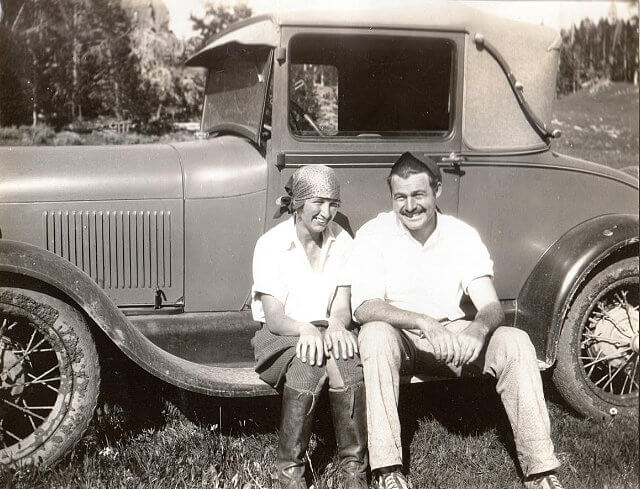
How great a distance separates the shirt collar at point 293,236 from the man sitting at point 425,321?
0.13 meters

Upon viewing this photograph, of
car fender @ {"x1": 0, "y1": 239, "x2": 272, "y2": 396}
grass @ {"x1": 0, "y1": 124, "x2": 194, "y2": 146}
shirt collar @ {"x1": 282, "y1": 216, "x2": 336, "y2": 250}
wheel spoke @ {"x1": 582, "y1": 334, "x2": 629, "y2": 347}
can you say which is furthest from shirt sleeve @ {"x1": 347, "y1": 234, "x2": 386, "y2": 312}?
grass @ {"x1": 0, "y1": 124, "x2": 194, "y2": 146}

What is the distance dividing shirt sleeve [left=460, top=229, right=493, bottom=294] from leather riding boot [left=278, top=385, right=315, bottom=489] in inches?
38.6

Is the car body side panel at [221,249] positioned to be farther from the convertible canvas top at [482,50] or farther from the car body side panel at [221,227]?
the convertible canvas top at [482,50]

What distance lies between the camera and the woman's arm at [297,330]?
2.82 meters

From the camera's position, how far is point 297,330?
9.59ft

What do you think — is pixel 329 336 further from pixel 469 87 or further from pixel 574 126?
pixel 574 126

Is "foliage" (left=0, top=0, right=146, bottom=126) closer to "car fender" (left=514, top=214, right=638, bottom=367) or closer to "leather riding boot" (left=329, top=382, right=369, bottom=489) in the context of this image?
"car fender" (left=514, top=214, right=638, bottom=367)

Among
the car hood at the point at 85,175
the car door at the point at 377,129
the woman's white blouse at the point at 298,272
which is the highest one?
the car door at the point at 377,129

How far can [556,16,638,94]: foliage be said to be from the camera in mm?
3783

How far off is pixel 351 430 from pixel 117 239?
1.60 metres

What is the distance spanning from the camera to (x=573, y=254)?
11.5ft

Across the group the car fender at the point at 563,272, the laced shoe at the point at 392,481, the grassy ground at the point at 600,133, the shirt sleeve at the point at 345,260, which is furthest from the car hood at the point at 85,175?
the grassy ground at the point at 600,133

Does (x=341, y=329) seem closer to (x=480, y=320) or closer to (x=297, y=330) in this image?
(x=297, y=330)

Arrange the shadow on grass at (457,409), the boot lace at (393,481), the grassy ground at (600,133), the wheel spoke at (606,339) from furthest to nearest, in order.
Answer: the grassy ground at (600,133)
the wheel spoke at (606,339)
the shadow on grass at (457,409)
the boot lace at (393,481)
